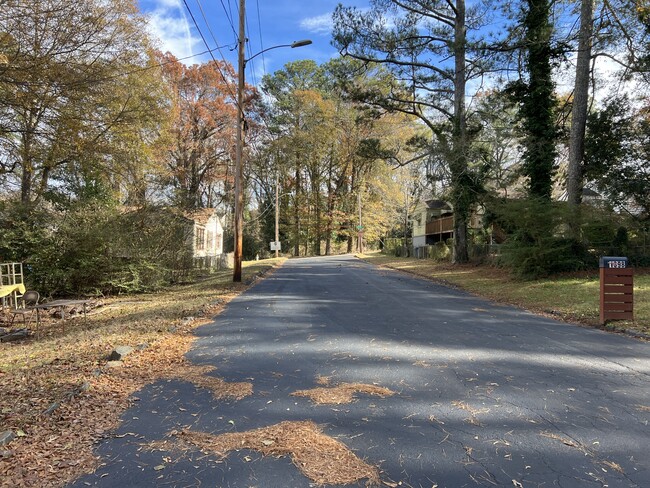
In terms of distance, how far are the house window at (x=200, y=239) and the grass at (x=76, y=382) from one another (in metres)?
18.3

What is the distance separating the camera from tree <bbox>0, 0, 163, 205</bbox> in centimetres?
936

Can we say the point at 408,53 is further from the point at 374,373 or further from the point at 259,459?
the point at 259,459

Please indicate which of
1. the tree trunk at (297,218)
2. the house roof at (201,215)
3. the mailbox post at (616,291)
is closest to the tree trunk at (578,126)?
the mailbox post at (616,291)

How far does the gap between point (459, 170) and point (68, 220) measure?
56.3 ft

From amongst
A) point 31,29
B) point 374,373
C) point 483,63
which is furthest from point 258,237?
point 374,373

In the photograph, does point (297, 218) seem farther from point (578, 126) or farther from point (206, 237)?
point (578, 126)

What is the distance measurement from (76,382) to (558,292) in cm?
1340

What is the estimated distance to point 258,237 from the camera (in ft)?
188

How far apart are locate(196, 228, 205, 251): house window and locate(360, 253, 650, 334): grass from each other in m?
15.0

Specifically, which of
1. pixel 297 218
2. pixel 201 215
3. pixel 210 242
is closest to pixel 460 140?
pixel 201 215

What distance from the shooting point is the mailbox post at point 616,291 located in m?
9.25

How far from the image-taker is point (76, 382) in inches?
199

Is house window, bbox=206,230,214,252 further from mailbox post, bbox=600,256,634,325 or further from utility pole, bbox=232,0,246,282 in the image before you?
mailbox post, bbox=600,256,634,325

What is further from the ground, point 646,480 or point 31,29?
point 31,29
